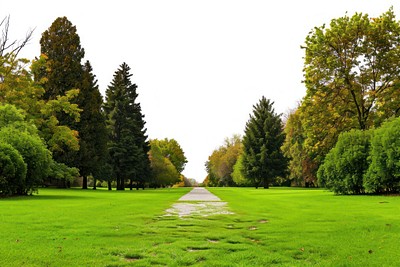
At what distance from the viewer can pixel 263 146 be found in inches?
2908

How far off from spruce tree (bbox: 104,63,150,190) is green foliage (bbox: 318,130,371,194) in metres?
31.8

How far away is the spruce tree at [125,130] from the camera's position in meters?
55.2

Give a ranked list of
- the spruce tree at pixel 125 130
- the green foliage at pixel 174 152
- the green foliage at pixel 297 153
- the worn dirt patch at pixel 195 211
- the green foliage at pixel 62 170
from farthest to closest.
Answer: the green foliage at pixel 174 152, the green foliage at pixel 297 153, the spruce tree at pixel 125 130, the green foliage at pixel 62 170, the worn dirt patch at pixel 195 211

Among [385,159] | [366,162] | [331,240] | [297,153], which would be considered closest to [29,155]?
[331,240]

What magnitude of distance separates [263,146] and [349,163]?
45.8m

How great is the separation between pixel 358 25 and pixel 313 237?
32.0m

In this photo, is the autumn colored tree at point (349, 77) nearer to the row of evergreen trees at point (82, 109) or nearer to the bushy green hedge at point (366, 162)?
the bushy green hedge at point (366, 162)

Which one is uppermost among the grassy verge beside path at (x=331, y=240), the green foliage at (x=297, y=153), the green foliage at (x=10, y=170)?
the green foliage at (x=297, y=153)

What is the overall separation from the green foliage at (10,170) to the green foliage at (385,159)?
75.3ft

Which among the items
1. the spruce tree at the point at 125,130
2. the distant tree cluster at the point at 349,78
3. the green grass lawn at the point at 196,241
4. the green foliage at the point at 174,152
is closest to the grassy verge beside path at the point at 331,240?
the green grass lawn at the point at 196,241

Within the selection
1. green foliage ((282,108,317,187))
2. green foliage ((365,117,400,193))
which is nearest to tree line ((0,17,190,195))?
green foliage ((365,117,400,193))

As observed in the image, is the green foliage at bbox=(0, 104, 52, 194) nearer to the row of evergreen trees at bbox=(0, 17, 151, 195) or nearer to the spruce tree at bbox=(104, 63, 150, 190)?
the row of evergreen trees at bbox=(0, 17, 151, 195)

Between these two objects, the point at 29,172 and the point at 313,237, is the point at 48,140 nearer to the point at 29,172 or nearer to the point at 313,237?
the point at 29,172

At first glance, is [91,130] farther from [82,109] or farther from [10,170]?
[10,170]
